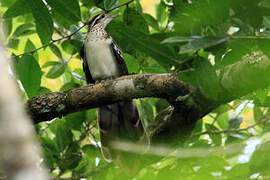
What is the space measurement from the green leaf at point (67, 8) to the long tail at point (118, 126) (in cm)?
106

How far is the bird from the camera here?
12.5 feet

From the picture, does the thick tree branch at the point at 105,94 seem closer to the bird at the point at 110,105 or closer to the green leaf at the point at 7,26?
the bird at the point at 110,105

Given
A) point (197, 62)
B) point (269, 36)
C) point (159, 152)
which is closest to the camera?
point (269, 36)

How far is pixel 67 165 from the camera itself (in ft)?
13.8

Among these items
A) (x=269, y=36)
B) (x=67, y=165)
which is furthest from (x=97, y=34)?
(x=269, y=36)

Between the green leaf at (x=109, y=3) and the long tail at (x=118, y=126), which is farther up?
the green leaf at (x=109, y=3)

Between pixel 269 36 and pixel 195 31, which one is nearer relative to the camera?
pixel 269 36

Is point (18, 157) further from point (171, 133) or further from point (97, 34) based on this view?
point (97, 34)

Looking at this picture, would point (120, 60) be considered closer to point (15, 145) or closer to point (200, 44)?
point (200, 44)

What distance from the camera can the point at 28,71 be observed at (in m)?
3.39

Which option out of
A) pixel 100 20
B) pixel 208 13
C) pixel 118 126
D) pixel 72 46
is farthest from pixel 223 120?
pixel 208 13

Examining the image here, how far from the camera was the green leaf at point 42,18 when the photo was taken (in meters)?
2.97

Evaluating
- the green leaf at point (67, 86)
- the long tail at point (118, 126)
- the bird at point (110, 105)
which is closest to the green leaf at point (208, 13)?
the bird at point (110, 105)

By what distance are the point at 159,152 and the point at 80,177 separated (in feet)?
3.19
